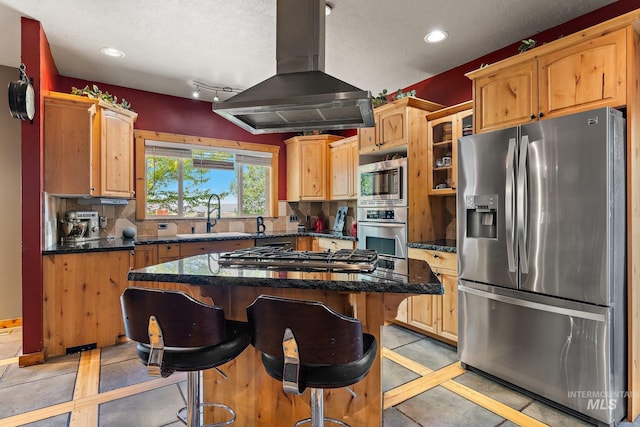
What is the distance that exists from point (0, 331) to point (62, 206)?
1431 mm

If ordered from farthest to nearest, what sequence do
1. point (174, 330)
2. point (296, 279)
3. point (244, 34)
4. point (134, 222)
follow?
1. point (134, 222)
2. point (244, 34)
3. point (296, 279)
4. point (174, 330)

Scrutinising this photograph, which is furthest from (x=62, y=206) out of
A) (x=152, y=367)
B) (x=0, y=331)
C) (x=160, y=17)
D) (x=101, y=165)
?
(x=152, y=367)

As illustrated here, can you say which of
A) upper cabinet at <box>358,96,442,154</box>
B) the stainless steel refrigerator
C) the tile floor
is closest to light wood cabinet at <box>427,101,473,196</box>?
upper cabinet at <box>358,96,442,154</box>

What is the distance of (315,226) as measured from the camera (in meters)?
5.39

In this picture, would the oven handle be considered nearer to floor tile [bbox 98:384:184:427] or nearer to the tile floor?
the tile floor

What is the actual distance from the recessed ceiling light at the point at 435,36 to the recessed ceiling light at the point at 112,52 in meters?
2.84

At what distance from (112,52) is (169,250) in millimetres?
2025

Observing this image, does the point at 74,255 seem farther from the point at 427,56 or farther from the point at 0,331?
the point at 427,56

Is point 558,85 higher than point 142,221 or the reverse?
Result: higher

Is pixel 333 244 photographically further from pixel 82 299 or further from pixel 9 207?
pixel 9 207

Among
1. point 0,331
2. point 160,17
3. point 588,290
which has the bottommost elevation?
point 0,331

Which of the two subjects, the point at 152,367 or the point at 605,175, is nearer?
the point at 152,367

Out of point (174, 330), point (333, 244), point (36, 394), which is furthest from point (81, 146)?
point (333, 244)

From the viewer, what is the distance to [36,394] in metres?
2.35
